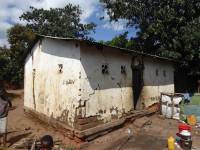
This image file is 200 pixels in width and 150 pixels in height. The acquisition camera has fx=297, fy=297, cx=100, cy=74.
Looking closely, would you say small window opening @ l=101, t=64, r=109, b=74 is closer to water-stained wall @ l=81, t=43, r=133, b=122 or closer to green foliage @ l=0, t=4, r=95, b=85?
water-stained wall @ l=81, t=43, r=133, b=122

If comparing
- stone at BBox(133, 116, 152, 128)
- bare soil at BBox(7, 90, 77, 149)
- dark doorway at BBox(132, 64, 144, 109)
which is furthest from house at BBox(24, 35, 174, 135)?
stone at BBox(133, 116, 152, 128)

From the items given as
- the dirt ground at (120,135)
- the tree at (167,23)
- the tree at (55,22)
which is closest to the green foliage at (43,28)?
the tree at (55,22)

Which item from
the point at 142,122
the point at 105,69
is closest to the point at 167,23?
the point at 142,122

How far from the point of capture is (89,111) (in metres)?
10.2

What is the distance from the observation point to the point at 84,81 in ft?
32.9

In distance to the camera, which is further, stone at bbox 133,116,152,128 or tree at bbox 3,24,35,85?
tree at bbox 3,24,35,85

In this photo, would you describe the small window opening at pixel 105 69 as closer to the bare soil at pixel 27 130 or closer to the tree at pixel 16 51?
the bare soil at pixel 27 130

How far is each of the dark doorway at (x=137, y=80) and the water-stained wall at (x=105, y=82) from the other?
0.44 meters

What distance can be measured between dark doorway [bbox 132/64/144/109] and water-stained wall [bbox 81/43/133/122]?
44 cm

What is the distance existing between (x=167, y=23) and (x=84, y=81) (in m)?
10.3

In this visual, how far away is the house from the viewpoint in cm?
1005

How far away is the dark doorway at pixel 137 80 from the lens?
13.3 meters

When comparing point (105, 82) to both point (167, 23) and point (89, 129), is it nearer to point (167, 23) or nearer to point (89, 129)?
point (89, 129)

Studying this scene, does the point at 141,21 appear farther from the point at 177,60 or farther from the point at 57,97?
the point at 57,97
